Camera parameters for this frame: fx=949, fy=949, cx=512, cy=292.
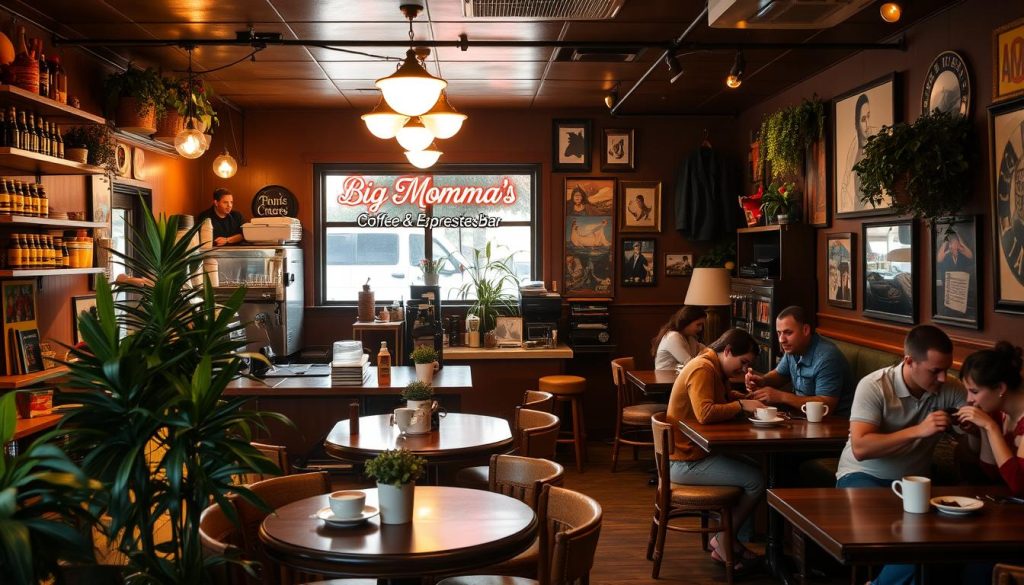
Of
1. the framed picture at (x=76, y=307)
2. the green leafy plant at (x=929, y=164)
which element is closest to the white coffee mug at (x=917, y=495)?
the green leafy plant at (x=929, y=164)

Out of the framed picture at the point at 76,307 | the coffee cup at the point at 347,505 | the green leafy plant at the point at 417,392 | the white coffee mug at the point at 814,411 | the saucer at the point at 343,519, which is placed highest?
the framed picture at the point at 76,307

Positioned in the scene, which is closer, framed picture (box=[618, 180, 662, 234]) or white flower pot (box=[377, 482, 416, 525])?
white flower pot (box=[377, 482, 416, 525])

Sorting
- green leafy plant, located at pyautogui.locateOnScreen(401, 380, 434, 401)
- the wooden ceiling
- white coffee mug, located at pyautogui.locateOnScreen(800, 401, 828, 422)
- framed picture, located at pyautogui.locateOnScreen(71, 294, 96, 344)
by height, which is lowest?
white coffee mug, located at pyautogui.locateOnScreen(800, 401, 828, 422)

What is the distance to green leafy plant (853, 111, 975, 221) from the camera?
5.18 meters

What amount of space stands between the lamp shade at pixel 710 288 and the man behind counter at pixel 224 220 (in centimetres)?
416

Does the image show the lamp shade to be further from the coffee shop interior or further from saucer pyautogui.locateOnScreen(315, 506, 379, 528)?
saucer pyautogui.locateOnScreen(315, 506, 379, 528)

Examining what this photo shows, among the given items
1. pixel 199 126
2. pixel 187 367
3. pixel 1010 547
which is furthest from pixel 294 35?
pixel 1010 547

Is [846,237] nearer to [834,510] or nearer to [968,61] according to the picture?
[968,61]

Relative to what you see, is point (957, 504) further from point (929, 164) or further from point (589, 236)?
point (589, 236)

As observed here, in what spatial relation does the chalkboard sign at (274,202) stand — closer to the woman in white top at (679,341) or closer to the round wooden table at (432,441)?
the woman in white top at (679,341)

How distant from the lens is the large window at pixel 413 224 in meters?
9.43

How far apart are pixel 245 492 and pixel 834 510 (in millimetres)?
2010

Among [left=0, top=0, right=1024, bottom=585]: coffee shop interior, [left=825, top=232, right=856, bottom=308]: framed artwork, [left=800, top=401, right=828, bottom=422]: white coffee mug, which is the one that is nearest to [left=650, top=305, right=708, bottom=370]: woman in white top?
[left=0, top=0, right=1024, bottom=585]: coffee shop interior

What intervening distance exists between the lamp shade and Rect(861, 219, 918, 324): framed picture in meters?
1.95
